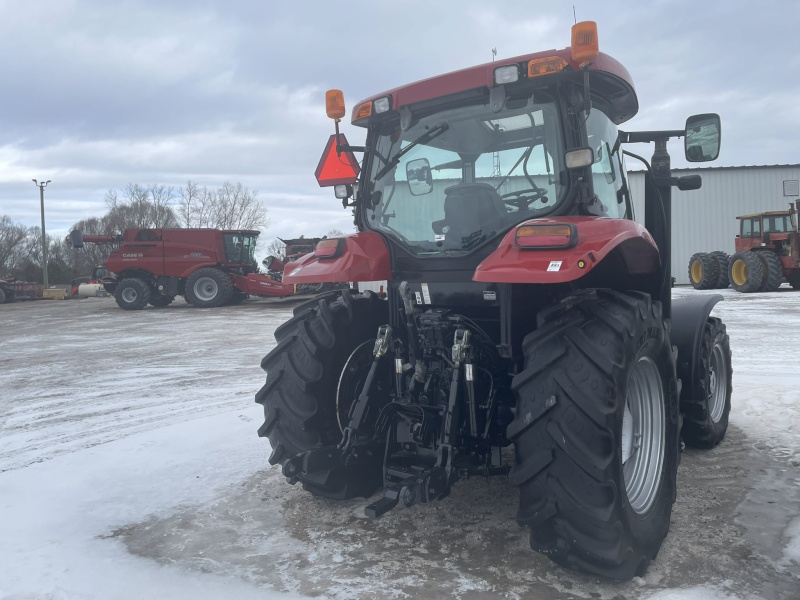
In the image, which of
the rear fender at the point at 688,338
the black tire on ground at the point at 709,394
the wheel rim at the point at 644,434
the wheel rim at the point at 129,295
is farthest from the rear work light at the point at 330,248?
the wheel rim at the point at 129,295

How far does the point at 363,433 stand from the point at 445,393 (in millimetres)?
456

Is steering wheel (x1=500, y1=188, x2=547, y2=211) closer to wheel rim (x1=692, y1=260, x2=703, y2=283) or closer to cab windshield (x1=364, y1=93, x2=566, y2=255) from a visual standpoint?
cab windshield (x1=364, y1=93, x2=566, y2=255)

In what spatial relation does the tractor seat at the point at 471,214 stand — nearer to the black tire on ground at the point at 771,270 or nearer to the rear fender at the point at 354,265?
the rear fender at the point at 354,265

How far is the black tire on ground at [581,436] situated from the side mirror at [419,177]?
1078 mm

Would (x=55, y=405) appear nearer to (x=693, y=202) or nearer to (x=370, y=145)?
(x=370, y=145)

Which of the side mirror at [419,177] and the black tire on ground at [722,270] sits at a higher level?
the side mirror at [419,177]

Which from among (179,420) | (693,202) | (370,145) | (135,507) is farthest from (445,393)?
(693,202)

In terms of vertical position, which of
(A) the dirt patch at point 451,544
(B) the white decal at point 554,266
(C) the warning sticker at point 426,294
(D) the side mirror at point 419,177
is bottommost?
(A) the dirt patch at point 451,544

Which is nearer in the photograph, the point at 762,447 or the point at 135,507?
the point at 135,507

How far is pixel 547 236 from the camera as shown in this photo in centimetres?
275

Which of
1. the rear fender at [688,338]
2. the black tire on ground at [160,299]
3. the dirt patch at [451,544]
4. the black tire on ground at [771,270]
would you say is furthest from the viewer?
the black tire on ground at [160,299]

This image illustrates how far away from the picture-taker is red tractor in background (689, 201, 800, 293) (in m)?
18.6

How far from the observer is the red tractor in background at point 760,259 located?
18.6 metres

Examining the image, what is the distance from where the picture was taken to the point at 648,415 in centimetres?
338
